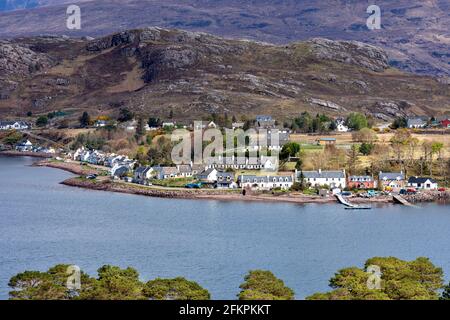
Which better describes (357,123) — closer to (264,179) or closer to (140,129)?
(140,129)

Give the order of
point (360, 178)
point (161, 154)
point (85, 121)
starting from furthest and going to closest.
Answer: point (85, 121) < point (161, 154) < point (360, 178)

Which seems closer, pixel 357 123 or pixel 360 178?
pixel 360 178

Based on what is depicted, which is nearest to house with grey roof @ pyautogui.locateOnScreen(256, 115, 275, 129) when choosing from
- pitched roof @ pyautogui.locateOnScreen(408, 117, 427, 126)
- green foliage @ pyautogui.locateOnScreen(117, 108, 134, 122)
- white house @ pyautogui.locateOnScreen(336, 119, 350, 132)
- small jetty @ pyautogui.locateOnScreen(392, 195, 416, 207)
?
white house @ pyautogui.locateOnScreen(336, 119, 350, 132)

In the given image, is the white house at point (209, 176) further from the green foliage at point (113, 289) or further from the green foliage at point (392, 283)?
the green foliage at point (113, 289)

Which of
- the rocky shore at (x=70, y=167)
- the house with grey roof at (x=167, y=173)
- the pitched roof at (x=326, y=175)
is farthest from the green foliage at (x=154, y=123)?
the pitched roof at (x=326, y=175)

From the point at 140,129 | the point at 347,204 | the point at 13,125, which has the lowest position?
the point at 347,204

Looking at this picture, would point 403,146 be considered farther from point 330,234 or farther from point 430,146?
point 330,234

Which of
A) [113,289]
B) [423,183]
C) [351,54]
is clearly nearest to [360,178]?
[423,183]
